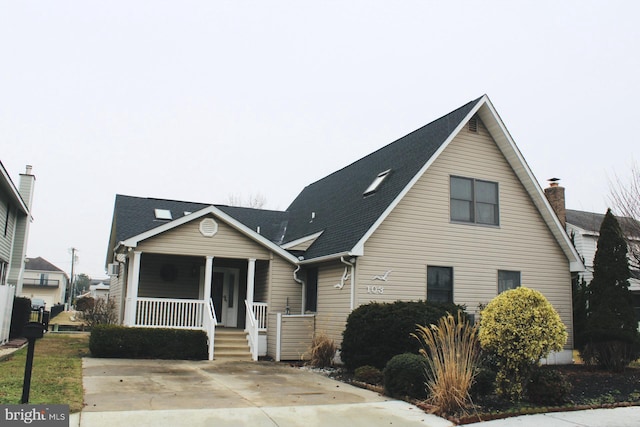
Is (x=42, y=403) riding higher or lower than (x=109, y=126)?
lower

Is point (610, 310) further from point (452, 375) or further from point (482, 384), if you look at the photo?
point (452, 375)

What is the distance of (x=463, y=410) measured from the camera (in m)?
8.16

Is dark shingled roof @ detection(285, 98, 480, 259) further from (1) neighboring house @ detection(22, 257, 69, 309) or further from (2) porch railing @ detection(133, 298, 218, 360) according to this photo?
(1) neighboring house @ detection(22, 257, 69, 309)

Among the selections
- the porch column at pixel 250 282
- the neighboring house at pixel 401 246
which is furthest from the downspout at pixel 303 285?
the porch column at pixel 250 282

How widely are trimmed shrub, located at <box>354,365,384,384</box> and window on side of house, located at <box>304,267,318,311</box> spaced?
4.54 m

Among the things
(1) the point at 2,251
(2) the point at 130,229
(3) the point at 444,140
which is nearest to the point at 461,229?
(3) the point at 444,140

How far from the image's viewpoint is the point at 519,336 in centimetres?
862

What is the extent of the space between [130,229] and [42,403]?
10611 millimetres

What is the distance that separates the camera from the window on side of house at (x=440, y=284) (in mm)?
15031

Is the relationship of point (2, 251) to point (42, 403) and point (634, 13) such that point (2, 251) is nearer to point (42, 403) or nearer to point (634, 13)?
point (42, 403)

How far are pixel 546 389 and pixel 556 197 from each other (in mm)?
12129

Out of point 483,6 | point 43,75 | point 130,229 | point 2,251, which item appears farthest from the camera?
→ point 2,251

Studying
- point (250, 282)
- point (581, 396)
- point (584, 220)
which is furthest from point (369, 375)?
point (584, 220)

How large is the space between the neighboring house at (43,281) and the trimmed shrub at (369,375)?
59009 millimetres
